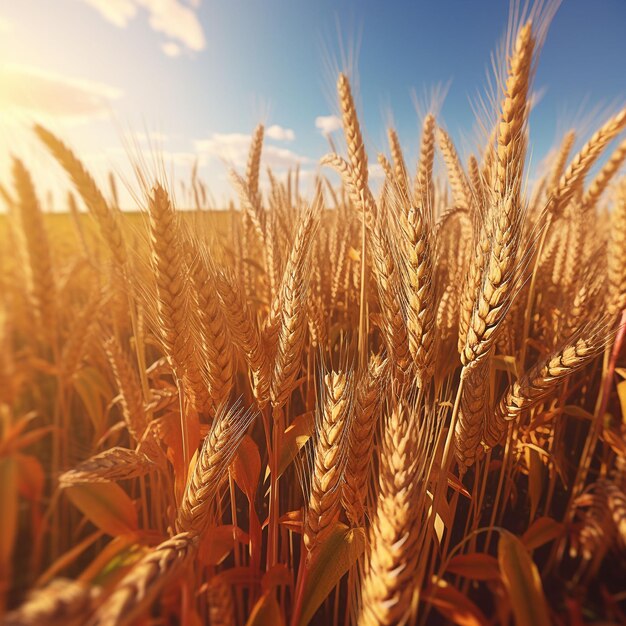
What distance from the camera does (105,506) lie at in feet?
2.56

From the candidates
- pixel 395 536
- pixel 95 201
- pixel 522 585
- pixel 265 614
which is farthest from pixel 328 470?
pixel 95 201

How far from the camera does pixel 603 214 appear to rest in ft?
18.0

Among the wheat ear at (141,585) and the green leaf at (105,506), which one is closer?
the wheat ear at (141,585)

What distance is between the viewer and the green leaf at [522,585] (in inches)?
25.2

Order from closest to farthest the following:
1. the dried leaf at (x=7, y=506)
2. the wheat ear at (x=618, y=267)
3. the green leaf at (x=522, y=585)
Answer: the dried leaf at (x=7, y=506) < the green leaf at (x=522, y=585) < the wheat ear at (x=618, y=267)

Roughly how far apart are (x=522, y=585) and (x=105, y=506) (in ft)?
2.88

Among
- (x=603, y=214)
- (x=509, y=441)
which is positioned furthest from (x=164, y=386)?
(x=603, y=214)

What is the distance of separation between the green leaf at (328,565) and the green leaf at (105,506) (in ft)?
1.37

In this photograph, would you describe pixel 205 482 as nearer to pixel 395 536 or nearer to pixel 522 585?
pixel 395 536

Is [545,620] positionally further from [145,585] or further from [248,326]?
[248,326]

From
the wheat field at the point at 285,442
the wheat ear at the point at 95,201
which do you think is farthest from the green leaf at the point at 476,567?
the wheat ear at the point at 95,201

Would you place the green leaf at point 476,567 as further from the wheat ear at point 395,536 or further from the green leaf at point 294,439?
the green leaf at point 294,439

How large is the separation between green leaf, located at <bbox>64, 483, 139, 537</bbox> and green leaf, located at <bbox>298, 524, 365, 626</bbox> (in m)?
0.42

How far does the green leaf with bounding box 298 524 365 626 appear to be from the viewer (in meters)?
0.79
